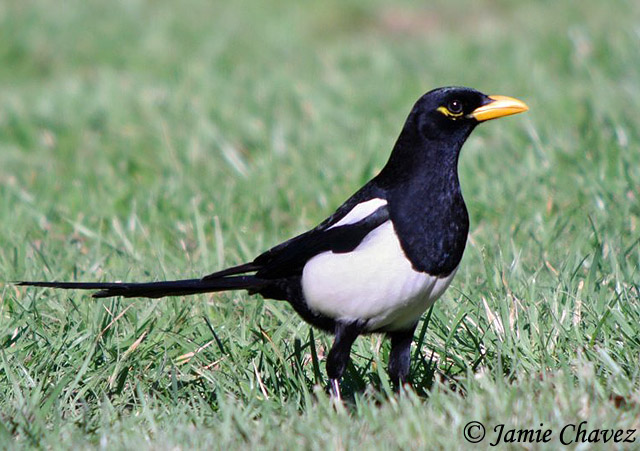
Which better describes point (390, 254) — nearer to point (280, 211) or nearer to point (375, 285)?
point (375, 285)

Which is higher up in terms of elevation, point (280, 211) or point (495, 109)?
point (495, 109)

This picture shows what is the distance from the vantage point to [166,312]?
348 cm

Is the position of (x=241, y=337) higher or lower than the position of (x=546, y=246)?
higher

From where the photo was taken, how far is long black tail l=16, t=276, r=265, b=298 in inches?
120

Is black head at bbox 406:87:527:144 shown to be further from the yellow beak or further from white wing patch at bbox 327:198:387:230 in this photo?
white wing patch at bbox 327:198:387:230

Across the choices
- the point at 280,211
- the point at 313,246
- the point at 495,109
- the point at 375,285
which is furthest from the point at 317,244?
the point at 280,211

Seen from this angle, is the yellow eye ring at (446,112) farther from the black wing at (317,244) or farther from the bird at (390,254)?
the black wing at (317,244)

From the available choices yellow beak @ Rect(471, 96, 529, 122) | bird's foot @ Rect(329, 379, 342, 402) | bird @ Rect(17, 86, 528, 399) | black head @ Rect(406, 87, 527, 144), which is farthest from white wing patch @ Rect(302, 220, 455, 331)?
yellow beak @ Rect(471, 96, 529, 122)

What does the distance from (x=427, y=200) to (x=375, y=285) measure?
0.31m

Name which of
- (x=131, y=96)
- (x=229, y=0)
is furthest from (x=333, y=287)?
(x=229, y=0)

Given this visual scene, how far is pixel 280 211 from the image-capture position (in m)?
4.88

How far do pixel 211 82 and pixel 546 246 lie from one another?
3.54 meters

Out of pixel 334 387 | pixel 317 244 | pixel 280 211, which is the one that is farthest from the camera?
pixel 280 211

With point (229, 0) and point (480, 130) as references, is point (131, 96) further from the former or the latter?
point (229, 0)
